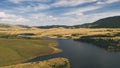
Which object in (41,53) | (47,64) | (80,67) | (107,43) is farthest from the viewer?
(107,43)

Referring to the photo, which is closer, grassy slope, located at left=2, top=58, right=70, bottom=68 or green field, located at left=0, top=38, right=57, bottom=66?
grassy slope, located at left=2, top=58, right=70, bottom=68

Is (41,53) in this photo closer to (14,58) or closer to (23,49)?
(23,49)

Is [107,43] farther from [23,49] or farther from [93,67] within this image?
[93,67]

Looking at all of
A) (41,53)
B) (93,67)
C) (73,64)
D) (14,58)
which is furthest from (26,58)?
(93,67)

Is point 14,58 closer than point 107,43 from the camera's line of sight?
Yes

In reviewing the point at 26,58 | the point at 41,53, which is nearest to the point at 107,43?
the point at 41,53

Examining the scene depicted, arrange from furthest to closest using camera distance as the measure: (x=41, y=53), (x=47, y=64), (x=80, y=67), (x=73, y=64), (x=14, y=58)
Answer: (x=41, y=53), (x=14, y=58), (x=73, y=64), (x=80, y=67), (x=47, y=64)

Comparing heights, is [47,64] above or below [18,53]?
above

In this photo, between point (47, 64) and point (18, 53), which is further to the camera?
point (18, 53)

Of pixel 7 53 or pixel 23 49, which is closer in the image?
pixel 7 53

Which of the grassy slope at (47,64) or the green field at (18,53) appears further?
the green field at (18,53)
